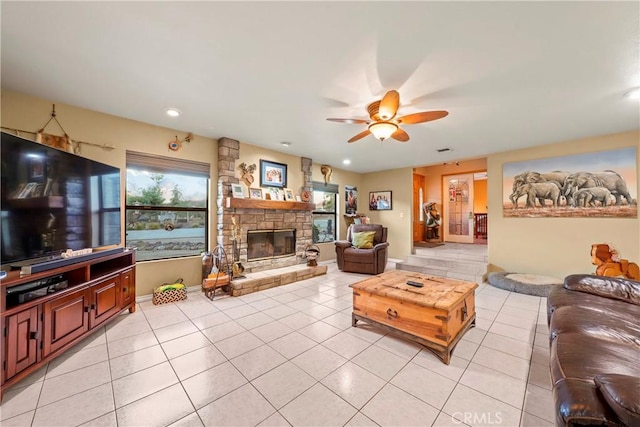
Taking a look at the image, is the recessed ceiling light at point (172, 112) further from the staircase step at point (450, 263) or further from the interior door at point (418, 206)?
the interior door at point (418, 206)

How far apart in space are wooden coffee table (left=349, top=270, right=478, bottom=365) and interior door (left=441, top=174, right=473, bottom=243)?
5192 millimetres

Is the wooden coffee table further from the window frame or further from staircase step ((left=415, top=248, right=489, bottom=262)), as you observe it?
the window frame

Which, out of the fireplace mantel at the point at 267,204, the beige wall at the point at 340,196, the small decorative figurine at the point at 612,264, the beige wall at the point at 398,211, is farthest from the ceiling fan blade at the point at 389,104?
the beige wall at the point at 398,211

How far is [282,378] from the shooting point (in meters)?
1.80

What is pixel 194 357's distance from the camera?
2070 mm

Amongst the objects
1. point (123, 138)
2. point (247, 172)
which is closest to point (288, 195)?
point (247, 172)

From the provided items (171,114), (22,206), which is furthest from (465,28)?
(22,206)

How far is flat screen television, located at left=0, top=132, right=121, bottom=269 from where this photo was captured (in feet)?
5.91

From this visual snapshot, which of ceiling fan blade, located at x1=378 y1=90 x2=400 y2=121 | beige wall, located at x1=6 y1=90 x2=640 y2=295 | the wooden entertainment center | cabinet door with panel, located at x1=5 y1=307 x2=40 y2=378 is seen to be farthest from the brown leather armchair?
cabinet door with panel, located at x1=5 y1=307 x2=40 y2=378

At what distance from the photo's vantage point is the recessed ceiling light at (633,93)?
2.38 m

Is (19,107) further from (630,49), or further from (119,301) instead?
(630,49)

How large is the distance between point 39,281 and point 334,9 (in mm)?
3052

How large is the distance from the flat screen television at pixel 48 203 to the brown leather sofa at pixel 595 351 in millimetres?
3392

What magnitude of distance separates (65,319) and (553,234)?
21.4ft
